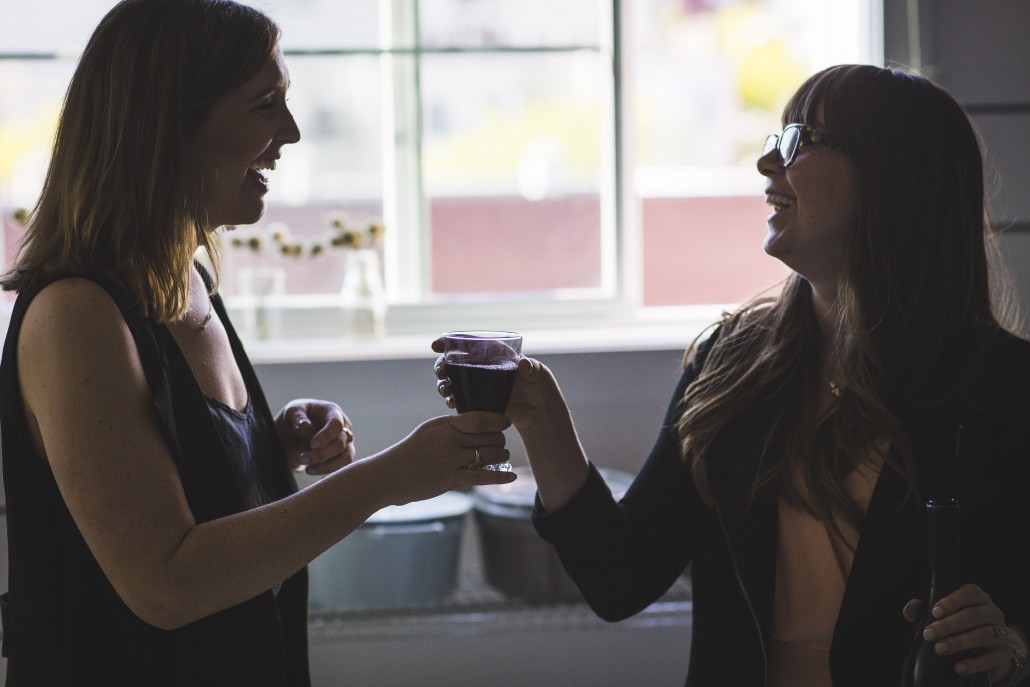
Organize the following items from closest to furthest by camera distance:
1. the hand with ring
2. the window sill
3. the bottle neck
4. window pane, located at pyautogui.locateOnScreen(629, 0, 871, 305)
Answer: the bottle neck < the hand with ring < the window sill < window pane, located at pyautogui.locateOnScreen(629, 0, 871, 305)

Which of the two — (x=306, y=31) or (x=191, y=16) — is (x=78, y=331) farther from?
(x=306, y=31)

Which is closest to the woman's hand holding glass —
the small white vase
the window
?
the small white vase

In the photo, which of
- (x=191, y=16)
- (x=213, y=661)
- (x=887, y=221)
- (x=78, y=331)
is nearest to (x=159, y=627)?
(x=213, y=661)

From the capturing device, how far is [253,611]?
1143mm

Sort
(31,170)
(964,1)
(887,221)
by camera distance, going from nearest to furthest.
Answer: (887,221), (964,1), (31,170)

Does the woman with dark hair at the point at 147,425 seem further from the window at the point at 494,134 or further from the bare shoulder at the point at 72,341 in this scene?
A: the window at the point at 494,134

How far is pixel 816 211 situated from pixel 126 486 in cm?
100

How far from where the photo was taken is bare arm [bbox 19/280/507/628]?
969 mm

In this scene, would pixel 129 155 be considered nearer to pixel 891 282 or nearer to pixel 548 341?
pixel 891 282

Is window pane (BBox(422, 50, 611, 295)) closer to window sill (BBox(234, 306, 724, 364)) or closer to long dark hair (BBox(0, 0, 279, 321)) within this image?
window sill (BBox(234, 306, 724, 364))

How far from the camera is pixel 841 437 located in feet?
4.75

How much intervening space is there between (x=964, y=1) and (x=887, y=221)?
1315 millimetres

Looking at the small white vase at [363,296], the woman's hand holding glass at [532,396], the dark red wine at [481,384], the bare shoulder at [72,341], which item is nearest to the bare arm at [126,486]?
the bare shoulder at [72,341]

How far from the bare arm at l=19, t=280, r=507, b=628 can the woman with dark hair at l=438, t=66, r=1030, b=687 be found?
1.70 feet
